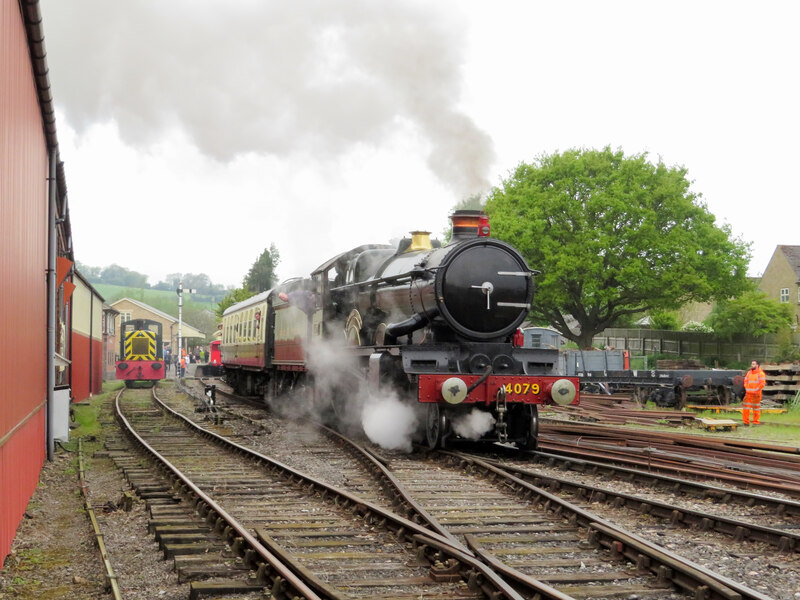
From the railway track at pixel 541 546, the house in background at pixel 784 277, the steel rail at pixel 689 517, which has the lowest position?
the railway track at pixel 541 546

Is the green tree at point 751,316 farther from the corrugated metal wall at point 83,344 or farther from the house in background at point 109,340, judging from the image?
the house in background at point 109,340

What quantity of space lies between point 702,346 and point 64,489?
3695 centimetres

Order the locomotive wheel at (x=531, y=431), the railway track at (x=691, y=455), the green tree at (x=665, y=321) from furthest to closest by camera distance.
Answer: the green tree at (x=665, y=321) < the locomotive wheel at (x=531, y=431) < the railway track at (x=691, y=455)

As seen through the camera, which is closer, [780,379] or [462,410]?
[462,410]

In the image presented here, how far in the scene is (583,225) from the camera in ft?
123

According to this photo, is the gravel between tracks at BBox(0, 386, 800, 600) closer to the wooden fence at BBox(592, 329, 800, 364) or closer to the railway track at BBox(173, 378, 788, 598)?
the railway track at BBox(173, 378, 788, 598)

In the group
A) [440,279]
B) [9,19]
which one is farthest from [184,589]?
[440,279]

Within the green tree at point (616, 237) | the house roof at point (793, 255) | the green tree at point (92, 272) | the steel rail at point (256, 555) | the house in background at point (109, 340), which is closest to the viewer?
the steel rail at point (256, 555)

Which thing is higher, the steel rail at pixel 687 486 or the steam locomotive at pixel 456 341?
the steam locomotive at pixel 456 341

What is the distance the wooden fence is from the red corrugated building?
116 ft

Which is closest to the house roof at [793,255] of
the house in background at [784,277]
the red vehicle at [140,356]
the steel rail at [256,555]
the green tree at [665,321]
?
the house in background at [784,277]

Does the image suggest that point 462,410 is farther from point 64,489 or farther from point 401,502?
point 64,489

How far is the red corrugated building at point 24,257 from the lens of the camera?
6.36 meters

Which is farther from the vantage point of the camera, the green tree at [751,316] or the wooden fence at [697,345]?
the green tree at [751,316]
